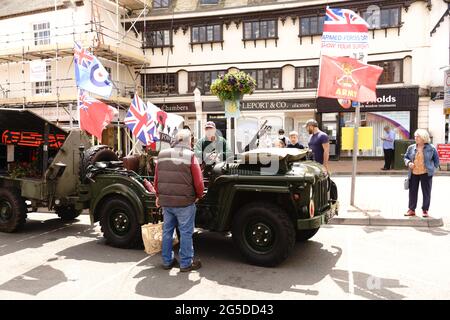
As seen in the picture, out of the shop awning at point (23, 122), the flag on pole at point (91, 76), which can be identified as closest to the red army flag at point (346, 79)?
the shop awning at point (23, 122)

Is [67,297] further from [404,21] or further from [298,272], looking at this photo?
[404,21]

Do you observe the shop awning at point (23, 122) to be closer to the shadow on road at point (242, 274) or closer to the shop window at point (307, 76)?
the shadow on road at point (242, 274)

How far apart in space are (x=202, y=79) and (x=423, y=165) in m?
18.9

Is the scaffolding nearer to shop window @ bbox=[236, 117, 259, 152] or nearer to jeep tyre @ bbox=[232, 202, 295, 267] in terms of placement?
shop window @ bbox=[236, 117, 259, 152]

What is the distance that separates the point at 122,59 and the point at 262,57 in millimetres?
8551

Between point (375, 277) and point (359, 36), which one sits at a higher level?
point (359, 36)

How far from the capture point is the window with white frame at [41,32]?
23155 millimetres

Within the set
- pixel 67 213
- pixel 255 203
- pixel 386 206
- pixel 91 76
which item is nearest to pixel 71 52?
pixel 91 76

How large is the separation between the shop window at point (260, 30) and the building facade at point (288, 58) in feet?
0.20

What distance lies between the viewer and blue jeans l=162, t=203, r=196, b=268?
5.28 metres

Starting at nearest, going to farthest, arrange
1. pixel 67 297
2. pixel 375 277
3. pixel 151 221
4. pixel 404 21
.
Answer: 1. pixel 67 297
2. pixel 375 277
3. pixel 151 221
4. pixel 404 21
